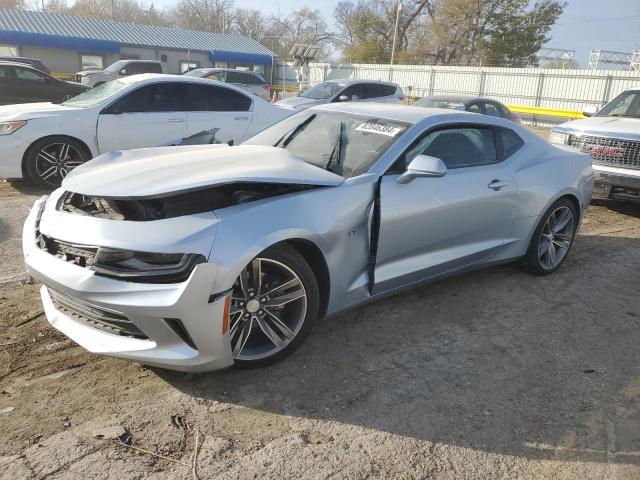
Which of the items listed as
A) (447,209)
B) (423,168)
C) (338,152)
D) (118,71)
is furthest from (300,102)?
(118,71)

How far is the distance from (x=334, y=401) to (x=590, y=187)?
3.89 meters

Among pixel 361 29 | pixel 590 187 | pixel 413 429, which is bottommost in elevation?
pixel 413 429

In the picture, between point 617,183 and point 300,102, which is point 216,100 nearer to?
point 617,183

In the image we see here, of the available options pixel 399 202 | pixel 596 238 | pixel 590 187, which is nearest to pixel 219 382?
pixel 399 202

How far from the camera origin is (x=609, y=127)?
25.5 ft

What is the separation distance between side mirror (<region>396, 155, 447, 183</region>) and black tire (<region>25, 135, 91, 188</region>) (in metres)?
5.35

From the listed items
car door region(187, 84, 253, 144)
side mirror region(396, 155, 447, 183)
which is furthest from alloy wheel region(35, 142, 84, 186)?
side mirror region(396, 155, 447, 183)

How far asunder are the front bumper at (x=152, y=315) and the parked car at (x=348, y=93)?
11.6 metres

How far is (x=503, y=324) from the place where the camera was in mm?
4105

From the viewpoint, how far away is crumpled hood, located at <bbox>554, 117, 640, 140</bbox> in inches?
292

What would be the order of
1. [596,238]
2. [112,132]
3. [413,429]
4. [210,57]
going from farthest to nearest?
[210,57], [112,132], [596,238], [413,429]

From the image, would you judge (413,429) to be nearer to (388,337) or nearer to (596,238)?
(388,337)

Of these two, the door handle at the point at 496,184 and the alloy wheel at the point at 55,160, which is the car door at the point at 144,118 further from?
the door handle at the point at 496,184

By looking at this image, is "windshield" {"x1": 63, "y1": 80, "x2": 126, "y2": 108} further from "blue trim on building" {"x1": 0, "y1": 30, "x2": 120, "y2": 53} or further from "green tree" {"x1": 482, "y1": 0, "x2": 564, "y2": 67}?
"green tree" {"x1": 482, "y1": 0, "x2": 564, "y2": 67}
